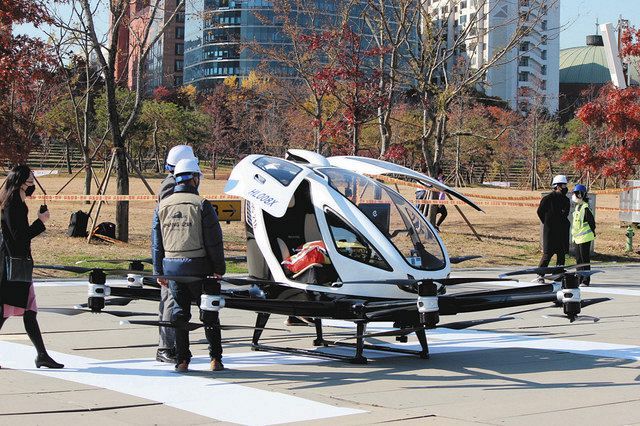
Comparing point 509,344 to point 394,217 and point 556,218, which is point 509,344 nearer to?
point 394,217

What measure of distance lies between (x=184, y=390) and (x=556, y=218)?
37.3 feet

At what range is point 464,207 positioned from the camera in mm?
41562

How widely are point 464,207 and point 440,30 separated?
49.9ft

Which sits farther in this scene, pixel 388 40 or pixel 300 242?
pixel 388 40

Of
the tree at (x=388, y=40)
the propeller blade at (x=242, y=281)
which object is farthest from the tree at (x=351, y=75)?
the propeller blade at (x=242, y=281)

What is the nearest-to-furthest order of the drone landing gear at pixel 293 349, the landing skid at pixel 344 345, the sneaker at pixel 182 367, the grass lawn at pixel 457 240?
1. the sneaker at pixel 182 367
2. the landing skid at pixel 344 345
3. the drone landing gear at pixel 293 349
4. the grass lawn at pixel 457 240

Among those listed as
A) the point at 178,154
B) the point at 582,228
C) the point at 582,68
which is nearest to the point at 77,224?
the point at 582,228

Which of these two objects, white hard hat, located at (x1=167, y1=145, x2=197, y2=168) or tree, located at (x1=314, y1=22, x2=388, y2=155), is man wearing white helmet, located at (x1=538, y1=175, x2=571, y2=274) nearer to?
white hard hat, located at (x1=167, y1=145, x2=197, y2=168)

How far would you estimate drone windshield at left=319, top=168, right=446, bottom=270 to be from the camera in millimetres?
10922

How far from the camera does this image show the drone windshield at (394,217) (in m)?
10.9

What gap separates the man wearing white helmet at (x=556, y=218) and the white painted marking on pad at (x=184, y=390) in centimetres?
947

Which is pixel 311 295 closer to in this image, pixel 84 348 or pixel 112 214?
pixel 84 348

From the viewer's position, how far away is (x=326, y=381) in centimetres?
952

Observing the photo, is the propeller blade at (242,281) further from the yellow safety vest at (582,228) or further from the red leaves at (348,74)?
the red leaves at (348,74)
